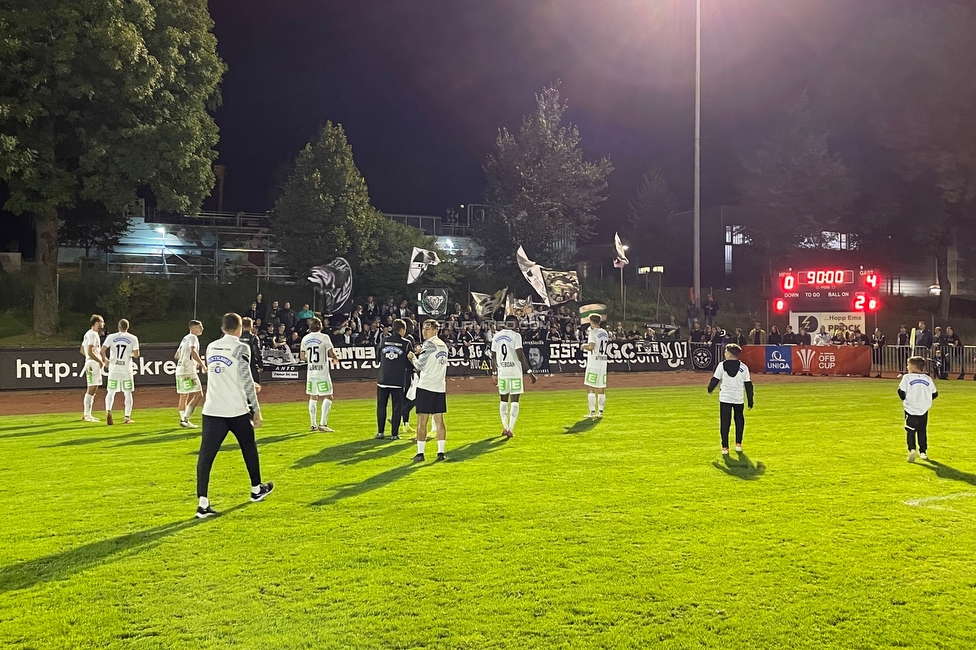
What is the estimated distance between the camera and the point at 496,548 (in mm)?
6738

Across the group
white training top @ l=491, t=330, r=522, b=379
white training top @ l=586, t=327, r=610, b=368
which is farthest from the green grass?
white training top @ l=586, t=327, r=610, b=368

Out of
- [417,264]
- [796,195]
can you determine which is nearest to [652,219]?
[796,195]

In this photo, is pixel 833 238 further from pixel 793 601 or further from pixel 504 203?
pixel 793 601

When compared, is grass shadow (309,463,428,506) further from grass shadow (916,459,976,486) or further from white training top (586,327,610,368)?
grass shadow (916,459,976,486)

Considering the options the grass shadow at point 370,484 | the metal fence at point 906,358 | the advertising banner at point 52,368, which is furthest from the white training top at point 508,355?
the metal fence at point 906,358

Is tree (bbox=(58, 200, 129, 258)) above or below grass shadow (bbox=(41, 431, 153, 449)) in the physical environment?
above

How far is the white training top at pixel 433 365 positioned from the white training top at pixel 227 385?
3461mm

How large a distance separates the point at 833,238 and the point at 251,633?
2340 inches

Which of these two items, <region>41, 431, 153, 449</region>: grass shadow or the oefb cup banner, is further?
the oefb cup banner

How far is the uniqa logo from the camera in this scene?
32031 millimetres

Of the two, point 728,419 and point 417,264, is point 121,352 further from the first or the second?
point 417,264

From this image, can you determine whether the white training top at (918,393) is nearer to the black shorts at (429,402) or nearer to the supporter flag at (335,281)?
the black shorts at (429,402)

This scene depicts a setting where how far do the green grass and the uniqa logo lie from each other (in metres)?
20.1

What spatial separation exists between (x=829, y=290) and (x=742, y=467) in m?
27.6
